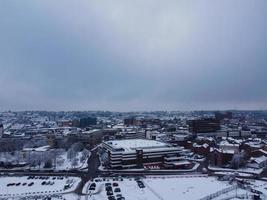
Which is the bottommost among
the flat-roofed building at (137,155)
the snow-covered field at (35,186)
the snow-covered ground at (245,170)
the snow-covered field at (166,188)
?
the snow-covered field at (35,186)

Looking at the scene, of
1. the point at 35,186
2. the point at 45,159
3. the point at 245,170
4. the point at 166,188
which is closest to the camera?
the point at 166,188

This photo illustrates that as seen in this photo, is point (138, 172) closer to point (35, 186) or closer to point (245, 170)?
point (35, 186)

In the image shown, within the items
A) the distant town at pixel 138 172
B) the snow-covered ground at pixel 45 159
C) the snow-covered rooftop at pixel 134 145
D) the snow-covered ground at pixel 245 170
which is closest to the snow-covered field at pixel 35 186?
the distant town at pixel 138 172

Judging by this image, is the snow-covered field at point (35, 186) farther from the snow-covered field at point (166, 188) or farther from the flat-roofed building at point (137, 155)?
the flat-roofed building at point (137, 155)

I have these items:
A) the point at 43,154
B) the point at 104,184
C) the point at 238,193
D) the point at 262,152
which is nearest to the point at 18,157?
the point at 43,154

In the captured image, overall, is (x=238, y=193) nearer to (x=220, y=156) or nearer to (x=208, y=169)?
(x=208, y=169)

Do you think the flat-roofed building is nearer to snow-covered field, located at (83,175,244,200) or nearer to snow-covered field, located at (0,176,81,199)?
snow-covered field, located at (83,175,244,200)

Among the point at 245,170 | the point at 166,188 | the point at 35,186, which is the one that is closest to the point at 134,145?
the point at 245,170
